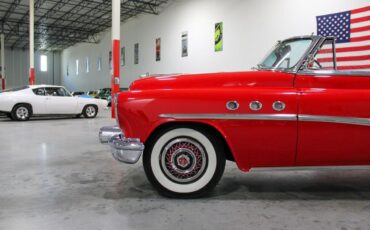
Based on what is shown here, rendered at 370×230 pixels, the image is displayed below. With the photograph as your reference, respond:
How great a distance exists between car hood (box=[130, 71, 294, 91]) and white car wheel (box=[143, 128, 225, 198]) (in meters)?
0.47

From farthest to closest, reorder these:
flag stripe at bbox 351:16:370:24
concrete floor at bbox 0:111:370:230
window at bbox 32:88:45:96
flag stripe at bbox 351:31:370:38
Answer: window at bbox 32:88:45:96 < flag stripe at bbox 351:16:370:24 < flag stripe at bbox 351:31:370:38 < concrete floor at bbox 0:111:370:230

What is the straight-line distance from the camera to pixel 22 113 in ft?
39.5

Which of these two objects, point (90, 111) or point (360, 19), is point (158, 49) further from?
point (360, 19)

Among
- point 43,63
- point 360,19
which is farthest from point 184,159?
point 43,63

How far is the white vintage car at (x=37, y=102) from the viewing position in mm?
11852

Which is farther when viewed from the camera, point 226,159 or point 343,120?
point 226,159

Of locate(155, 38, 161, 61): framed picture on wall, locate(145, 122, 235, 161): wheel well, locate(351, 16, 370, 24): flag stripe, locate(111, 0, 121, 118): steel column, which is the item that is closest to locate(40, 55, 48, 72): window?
locate(155, 38, 161, 61): framed picture on wall

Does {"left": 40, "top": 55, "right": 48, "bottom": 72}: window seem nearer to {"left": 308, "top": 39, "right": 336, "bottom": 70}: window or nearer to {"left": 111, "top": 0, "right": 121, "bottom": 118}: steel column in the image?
{"left": 111, "top": 0, "right": 121, "bottom": 118}: steel column

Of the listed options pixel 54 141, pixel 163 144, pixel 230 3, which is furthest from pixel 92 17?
pixel 163 144

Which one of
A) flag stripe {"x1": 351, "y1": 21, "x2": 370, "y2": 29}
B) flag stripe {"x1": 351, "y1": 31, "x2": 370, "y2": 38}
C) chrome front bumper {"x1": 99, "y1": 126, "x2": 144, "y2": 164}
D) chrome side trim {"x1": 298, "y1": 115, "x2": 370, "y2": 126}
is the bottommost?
chrome front bumper {"x1": 99, "y1": 126, "x2": 144, "y2": 164}

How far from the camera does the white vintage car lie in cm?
1185

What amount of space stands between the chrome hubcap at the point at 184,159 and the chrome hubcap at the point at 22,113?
10054 mm

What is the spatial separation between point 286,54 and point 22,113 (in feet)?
34.5

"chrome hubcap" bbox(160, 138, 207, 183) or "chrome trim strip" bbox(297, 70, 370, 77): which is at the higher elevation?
"chrome trim strip" bbox(297, 70, 370, 77)
